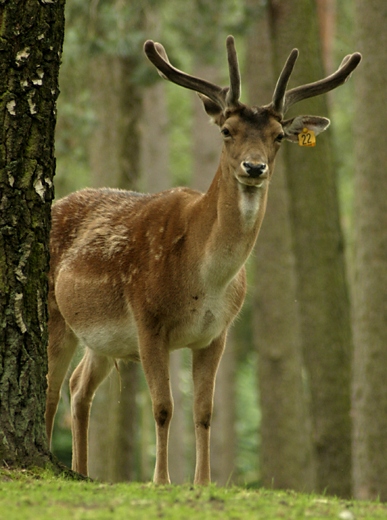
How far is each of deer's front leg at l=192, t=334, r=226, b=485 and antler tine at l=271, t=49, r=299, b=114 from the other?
1.94 metres

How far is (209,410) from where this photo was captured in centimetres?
784

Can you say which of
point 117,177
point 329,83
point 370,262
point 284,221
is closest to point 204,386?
point 329,83

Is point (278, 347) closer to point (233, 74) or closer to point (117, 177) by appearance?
point (117, 177)

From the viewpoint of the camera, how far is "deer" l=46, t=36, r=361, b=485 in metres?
7.28

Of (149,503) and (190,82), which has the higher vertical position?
(190,82)

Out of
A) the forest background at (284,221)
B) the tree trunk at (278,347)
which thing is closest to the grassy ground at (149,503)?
the forest background at (284,221)

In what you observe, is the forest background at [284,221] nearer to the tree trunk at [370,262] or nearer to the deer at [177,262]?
the tree trunk at [370,262]

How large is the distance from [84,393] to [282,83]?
3596mm

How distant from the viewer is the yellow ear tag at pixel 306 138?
26.0 ft

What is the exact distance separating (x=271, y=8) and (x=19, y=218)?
7.61 metres

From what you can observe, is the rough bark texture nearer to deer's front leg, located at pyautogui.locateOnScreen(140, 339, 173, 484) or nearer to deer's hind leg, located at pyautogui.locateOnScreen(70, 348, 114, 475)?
deer's front leg, located at pyautogui.locateOnScreen(140, 339, 173, 484)

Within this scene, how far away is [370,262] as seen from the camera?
38.3 ft

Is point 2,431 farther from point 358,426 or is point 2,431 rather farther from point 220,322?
point 358,426

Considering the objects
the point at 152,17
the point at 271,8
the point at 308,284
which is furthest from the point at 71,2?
the point at 308,284
